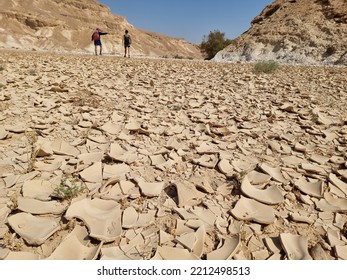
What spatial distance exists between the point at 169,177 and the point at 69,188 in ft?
2.27

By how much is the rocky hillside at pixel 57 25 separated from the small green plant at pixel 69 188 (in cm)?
3198

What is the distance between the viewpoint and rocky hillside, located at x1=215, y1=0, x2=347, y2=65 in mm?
11344

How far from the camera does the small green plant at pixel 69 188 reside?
1637 millimetres

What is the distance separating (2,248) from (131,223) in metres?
0.63

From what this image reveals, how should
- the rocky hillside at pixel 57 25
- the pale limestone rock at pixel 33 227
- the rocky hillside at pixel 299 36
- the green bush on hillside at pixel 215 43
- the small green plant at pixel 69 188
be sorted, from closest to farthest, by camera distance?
the pale limestone rock at pixel 33 227
the small green plant at pixel 69 188
the rocky hillside at pixel 299 36
the green bush on hillside at pixel 215 43
the rocky hillside at pixel 57 25

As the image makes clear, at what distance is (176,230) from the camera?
1.45 m

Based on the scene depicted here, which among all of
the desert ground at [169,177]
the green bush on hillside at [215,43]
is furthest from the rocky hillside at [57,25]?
the desert ground at [169,177]

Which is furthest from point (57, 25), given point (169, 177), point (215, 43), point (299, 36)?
point (169, 177)

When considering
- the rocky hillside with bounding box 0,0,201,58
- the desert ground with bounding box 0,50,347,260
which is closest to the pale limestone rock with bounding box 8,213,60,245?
the desert ground with bounding box 0,50,347,260

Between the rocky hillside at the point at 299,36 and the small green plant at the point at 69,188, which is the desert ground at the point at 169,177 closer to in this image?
the small green plant at the point at 69,188

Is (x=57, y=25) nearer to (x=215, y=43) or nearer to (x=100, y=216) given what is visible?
(x=215, y=43)

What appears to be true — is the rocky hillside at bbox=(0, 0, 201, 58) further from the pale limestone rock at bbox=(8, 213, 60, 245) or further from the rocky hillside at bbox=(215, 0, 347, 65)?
the pale limestone rock at bbox=(8, 213, 60, 245)
